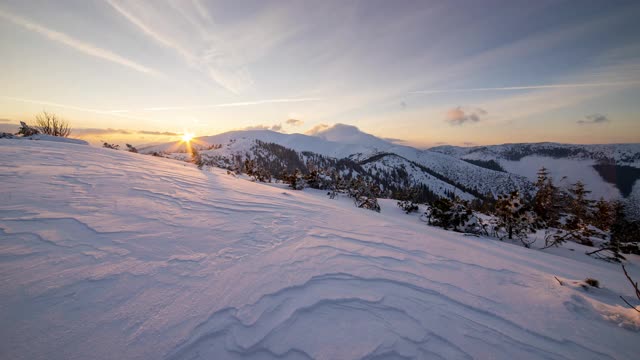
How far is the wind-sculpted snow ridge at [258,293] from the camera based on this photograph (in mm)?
1275

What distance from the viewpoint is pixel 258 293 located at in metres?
1.70

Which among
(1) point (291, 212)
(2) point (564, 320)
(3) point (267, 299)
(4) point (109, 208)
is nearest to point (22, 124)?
(4) point (109, 208)

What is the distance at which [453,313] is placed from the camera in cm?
172

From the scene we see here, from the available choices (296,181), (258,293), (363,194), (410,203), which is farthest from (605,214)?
(258,293)

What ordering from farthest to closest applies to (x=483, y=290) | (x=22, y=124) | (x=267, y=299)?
1. (x=22, y=124)
2. (x=483, y=290)
3. (x=267, y=299)

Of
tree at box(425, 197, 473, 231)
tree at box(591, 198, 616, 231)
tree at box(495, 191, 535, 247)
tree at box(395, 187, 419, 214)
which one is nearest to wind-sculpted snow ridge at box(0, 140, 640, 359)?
tree at box(495, 191, 535, 247)

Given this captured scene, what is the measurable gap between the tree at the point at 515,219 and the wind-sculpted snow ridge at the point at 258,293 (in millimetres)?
1645

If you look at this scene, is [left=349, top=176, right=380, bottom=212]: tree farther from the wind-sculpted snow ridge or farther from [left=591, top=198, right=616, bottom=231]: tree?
[left=591, top=198, right=616, bottom=231]: tree

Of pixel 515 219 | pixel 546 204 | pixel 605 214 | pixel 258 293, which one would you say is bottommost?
pixel 258 293

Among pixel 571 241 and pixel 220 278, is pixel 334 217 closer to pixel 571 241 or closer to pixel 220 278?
pixel 220 278

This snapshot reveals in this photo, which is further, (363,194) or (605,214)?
(605,214)

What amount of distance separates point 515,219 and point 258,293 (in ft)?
17.2

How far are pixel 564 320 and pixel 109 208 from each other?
14.2ft

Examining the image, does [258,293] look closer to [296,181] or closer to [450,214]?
[450,214]
